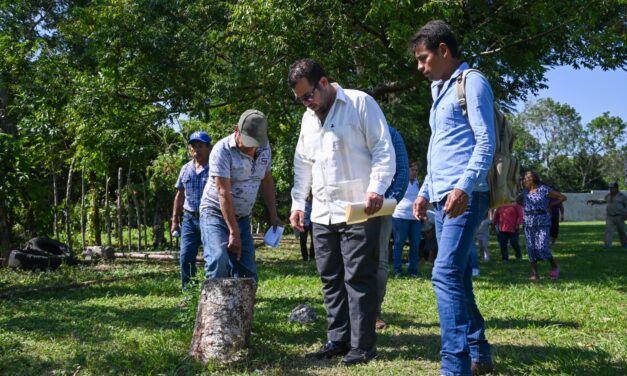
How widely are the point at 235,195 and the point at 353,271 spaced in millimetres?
1517

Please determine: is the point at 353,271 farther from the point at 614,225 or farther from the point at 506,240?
the point at 614,225

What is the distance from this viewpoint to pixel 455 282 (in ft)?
13.0

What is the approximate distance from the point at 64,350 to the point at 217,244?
57.7 inches

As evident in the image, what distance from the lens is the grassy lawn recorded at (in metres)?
4.74

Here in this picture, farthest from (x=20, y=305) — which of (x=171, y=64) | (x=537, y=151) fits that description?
(x=537, y=151)

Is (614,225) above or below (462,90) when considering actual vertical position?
below

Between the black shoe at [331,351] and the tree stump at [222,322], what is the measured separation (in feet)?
1.74

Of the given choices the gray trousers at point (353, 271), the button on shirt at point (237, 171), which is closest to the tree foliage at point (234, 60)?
the button on shirt at point (237, 171)

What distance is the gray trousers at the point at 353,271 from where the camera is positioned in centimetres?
472

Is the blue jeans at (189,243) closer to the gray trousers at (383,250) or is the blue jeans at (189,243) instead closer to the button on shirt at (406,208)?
the gray trousers at (383,250)

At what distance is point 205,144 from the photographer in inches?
294

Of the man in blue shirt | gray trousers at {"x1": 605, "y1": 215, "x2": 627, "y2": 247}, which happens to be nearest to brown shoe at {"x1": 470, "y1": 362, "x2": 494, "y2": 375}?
the man in blue shirt

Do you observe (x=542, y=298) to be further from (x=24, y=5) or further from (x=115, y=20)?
(x=24, y=5)

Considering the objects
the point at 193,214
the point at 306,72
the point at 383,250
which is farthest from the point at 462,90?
the point at 193,214
